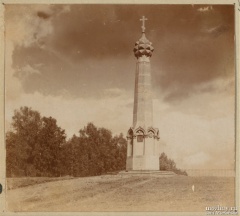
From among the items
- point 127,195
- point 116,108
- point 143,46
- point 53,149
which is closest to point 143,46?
point 143,46

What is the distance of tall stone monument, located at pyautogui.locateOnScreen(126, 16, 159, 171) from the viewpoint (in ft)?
24.2

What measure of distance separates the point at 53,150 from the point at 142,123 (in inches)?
50.1

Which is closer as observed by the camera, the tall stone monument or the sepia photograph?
the sepia photograph

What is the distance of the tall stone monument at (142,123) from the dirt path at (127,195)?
10.3 inches

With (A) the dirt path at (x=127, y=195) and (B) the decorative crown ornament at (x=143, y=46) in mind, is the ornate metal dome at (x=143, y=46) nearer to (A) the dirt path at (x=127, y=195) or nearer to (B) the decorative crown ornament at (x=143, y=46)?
(B) the decorative crown ornament at (x=143, y=46)

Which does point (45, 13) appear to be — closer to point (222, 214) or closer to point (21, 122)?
point (21, 122)

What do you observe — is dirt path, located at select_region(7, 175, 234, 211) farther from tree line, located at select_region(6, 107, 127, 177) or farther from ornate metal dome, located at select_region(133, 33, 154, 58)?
ornate metal dome, located at select_region(133, 33, 154, 58)

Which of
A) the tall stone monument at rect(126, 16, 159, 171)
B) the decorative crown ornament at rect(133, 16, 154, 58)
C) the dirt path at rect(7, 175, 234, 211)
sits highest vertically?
the decorative crown ornament at rect(133, 16, 154, 58)

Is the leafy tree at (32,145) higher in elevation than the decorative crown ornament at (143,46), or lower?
lower

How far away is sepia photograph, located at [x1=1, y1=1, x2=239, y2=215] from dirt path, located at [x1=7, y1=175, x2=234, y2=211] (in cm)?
1

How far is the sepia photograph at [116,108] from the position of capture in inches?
285

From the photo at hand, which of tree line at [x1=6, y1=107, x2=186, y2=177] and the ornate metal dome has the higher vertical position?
the ornate metal dome

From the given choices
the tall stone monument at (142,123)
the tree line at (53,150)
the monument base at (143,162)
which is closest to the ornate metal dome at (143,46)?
the tall stone monument at (142,123)

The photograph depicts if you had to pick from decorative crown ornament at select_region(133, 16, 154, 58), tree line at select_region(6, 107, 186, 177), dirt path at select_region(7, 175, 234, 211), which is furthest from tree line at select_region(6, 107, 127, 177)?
decorative crown ornament at select_region(133, 16, 154, 58)
